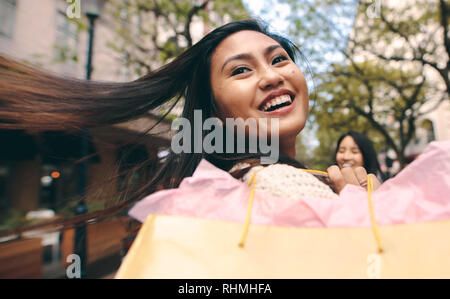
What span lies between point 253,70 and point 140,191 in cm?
74

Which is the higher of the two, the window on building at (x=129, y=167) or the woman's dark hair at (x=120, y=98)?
the woman's dark hair at (x=120, y=98)

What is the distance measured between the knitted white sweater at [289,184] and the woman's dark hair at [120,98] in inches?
11.5

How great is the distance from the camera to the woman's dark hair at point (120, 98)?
125cm

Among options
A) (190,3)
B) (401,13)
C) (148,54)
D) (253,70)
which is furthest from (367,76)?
(253,70)

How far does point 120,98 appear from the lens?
4.76 feet

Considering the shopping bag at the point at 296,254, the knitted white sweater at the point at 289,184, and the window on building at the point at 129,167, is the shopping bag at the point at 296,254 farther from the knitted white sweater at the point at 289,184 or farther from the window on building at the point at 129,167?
the window on building at the point at 129,167

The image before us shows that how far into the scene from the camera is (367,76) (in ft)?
29.3

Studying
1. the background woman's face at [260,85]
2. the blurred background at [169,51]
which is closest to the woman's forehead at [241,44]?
the background woman's face at [260,85]

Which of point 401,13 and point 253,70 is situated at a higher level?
point 401,13

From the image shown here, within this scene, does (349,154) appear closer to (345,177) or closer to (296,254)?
(345,177)

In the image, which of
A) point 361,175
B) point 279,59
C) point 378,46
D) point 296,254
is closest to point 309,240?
point 296,254

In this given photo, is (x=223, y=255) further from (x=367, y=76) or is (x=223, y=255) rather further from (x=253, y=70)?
(x=367, y=76)

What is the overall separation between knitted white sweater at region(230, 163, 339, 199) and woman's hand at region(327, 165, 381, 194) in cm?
32

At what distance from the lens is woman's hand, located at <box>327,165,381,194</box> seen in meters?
1.30
